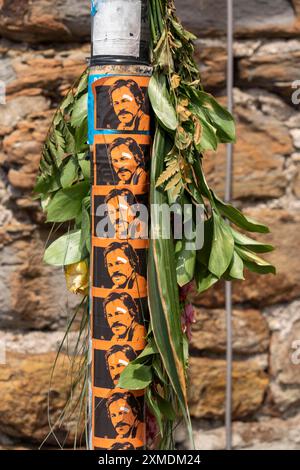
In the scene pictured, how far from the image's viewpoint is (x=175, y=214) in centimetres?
88

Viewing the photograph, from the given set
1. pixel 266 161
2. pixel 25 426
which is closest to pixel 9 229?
pixel 25 426

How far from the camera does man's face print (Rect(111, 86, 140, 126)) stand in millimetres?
841

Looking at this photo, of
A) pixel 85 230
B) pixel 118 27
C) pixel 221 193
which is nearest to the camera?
pixel 118 27

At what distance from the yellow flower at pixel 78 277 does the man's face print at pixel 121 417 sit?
0.54ft

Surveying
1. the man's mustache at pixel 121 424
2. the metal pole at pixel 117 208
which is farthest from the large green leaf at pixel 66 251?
the man's mustache at pixel 121 424

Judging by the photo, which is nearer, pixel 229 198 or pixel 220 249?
pixel 220 249

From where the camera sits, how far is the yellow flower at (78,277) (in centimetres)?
97

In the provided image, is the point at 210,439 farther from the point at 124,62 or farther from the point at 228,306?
the point at 124,62

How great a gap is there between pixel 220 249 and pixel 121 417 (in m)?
0.22

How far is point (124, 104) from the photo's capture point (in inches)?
33.2

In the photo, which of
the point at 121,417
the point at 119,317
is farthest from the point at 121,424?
the point at 119,317

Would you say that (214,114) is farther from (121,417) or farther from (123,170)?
(121,417)

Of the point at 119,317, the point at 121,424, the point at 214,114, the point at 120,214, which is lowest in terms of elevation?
the point at 121,424

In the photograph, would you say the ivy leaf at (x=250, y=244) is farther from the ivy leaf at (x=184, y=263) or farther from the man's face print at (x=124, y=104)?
the man's face print at (x=124, y=104)
